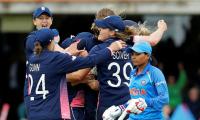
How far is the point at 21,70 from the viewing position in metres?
18.3

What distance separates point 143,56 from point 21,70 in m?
9.75

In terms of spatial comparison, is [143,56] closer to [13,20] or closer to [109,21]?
[109,21]

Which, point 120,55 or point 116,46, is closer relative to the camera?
point 116,46

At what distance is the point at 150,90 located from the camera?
8805mm

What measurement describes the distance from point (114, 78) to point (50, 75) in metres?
0.80

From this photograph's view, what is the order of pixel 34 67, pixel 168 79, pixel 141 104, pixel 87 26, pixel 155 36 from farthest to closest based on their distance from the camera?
pixel 87 26
pixel 168 79
pixel 155 36
pixel 34 67
pixel 141 104

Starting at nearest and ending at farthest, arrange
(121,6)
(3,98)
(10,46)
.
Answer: (121,6)
(3,98)
(10,46)

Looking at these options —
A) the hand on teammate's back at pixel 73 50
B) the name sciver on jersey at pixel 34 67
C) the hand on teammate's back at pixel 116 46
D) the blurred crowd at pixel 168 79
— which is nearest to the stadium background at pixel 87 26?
the blurred crowd at pixel 168 79

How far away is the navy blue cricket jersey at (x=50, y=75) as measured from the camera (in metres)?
8.77

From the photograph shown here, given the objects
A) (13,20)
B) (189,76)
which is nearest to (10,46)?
(13,20)

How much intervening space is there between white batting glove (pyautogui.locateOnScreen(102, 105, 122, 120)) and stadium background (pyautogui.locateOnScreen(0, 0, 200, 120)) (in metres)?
5.92

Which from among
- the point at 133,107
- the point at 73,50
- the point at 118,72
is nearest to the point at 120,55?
the point at 118,72

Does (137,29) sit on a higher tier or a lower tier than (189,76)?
higher

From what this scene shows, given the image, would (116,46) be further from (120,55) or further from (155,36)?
(155,36)
